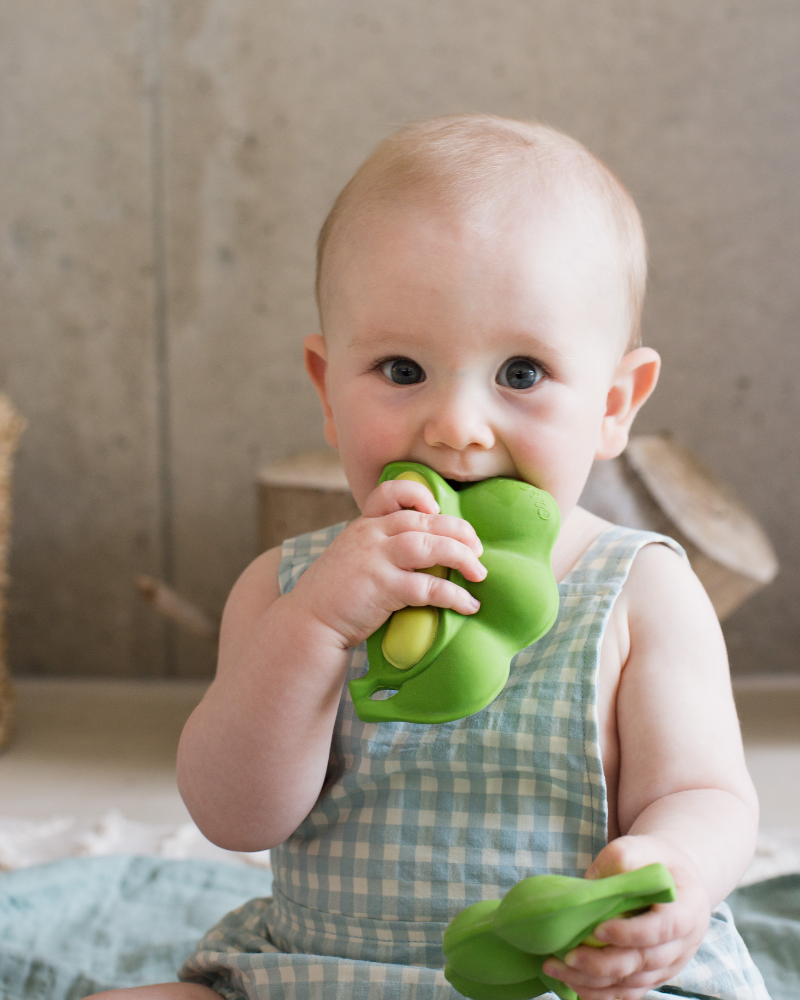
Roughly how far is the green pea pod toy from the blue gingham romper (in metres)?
0.13

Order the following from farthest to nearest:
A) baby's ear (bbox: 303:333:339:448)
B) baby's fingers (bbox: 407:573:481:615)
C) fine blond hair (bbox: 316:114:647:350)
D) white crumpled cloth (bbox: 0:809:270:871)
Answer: white crumpled cloth (bbox: 0:809:270:871) → baby's ear (bbox: 303:333:339:448) → fine blond hair (bbox: 316:114:647:350) → baby's fingers (bbox: 407:573:481:615)

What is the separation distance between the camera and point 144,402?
7.58 ft

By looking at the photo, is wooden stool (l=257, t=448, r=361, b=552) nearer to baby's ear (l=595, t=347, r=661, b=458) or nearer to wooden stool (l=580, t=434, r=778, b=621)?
wooden stool (l=580, t=434, r=778, b=621)

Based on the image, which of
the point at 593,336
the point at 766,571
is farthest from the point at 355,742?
the point at 766,571

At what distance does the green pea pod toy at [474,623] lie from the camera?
1.99 feet

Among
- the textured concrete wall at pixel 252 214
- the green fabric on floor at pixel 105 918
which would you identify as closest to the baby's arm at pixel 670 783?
the green fabric on floor at pixel 105 918

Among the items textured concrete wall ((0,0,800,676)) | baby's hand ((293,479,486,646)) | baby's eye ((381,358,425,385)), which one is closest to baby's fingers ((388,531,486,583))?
baby's hand ((293,479,486,646))

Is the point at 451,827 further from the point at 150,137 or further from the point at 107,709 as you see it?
the point at 150,137

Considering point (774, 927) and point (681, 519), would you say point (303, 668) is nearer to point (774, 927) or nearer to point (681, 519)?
point (774, 927)

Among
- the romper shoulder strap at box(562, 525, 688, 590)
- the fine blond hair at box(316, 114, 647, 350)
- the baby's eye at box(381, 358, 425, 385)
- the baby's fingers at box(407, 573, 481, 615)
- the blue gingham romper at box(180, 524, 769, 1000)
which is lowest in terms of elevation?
the blue gingham romper at box(180, 524, 769, 1000)

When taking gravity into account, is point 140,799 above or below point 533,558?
below

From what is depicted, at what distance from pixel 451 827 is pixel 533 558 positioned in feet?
0.79

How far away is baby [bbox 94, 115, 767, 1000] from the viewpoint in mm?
689

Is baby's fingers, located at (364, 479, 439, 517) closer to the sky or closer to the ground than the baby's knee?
closer to the sky
